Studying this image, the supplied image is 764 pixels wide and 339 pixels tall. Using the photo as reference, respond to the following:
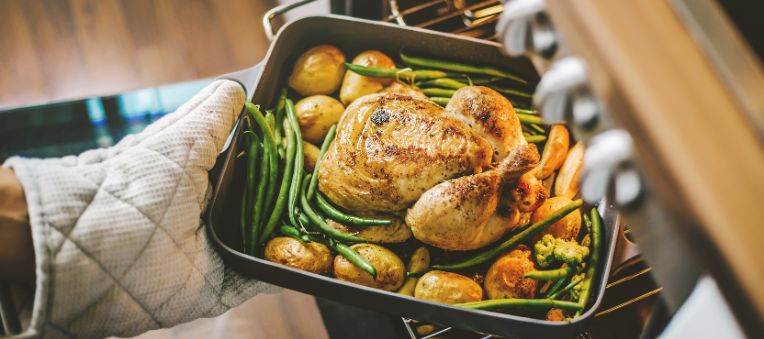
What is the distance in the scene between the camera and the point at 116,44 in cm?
229

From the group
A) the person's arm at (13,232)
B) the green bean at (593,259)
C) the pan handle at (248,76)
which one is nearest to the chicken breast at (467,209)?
the green bean at (593,259)

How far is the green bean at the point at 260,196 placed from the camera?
1226mm

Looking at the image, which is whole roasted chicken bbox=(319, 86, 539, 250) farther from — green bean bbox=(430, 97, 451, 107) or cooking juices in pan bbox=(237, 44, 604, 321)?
green bean bbox=(430, 97, 451, 107)

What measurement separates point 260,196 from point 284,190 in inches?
2.4

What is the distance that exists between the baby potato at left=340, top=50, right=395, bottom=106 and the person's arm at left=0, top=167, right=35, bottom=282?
0.80m

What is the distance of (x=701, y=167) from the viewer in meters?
0.52

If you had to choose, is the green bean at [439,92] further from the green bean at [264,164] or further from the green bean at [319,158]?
the green bean at [264,164]

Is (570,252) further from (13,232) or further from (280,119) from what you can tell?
(13,232)

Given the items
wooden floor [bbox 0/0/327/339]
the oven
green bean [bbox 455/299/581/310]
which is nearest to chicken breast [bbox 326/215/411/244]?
green bean [bbox 455/299/581/310]

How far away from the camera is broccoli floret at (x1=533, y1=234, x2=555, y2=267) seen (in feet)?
3.84

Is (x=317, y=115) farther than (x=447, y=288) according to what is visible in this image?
Yes

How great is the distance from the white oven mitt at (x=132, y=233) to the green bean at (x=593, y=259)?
0.75m

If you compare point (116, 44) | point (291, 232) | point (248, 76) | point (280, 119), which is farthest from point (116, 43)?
point (291, 232)

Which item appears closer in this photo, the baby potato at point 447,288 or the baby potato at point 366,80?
the baby potato at point 447,288
